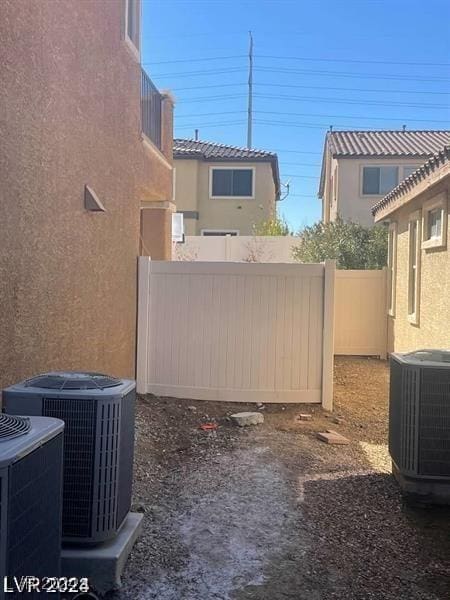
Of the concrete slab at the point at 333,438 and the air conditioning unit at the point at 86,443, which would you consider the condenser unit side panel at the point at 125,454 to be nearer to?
the air conditioning unit at the point at 86,443

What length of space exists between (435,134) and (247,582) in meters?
26.5

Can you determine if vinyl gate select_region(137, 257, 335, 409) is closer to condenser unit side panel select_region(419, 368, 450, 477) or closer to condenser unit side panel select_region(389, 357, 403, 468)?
condenser unit side panel select_region(389, 357, 403, 468)

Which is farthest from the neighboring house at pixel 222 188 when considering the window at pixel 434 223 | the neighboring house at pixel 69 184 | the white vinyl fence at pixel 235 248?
the window at pixel 434 223

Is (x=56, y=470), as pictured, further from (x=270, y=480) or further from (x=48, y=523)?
(x=270, y=480)

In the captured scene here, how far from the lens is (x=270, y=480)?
5316 millimetres

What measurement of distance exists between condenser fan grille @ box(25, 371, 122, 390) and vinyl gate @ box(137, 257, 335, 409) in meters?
4.57

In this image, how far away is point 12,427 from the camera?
91.4 inches

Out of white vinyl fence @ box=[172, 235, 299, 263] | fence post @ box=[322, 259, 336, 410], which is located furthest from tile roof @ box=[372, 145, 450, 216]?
white vinyl fence @ box=[172, 235, 299, 263]

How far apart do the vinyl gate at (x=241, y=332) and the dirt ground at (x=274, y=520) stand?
2.97ft

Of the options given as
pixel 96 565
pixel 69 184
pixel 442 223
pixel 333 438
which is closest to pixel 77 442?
pixel 96 565

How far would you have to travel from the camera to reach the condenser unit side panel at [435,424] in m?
4.78

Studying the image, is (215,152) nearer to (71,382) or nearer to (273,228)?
(273,228)

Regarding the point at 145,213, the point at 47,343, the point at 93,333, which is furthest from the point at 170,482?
the point at 145,213

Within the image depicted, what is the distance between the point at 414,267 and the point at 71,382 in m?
8.97
